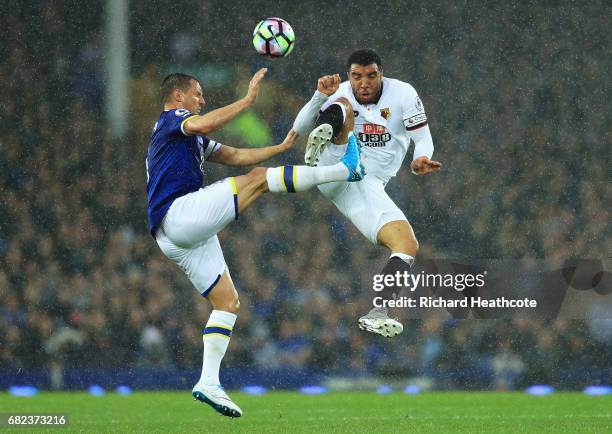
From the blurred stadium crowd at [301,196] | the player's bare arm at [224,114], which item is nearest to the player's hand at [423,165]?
the player's bare arm at [224,114]

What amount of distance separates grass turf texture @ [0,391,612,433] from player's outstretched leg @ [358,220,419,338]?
1081mm

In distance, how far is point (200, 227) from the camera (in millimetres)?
7031

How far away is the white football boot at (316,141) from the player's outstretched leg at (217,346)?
105 centimetres

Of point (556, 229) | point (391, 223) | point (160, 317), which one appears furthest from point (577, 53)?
point (391, 223)

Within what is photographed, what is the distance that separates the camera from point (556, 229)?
14734 millimetres

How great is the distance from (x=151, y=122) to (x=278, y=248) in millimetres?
2635

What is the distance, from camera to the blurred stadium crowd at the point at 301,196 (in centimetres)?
1366


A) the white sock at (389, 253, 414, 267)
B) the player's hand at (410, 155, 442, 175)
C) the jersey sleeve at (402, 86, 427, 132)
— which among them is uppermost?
the jersey sleeve at (402, 86, 427, 132)

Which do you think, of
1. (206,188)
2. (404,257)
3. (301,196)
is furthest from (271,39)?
(301,196)

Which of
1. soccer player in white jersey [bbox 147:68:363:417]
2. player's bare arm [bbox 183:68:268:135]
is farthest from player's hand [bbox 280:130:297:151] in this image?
player's bare arm [bbox 183:68:268:135]

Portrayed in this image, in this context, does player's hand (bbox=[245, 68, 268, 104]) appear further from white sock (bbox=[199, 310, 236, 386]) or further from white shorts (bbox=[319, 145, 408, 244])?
white sock (bbox=[199, 310, 236, 386])

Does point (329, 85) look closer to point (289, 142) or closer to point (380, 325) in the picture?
point (289, 142)

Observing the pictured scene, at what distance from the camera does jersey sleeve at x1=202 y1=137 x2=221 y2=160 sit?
7.67 m

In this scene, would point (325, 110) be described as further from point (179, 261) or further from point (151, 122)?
point (151, 122)
